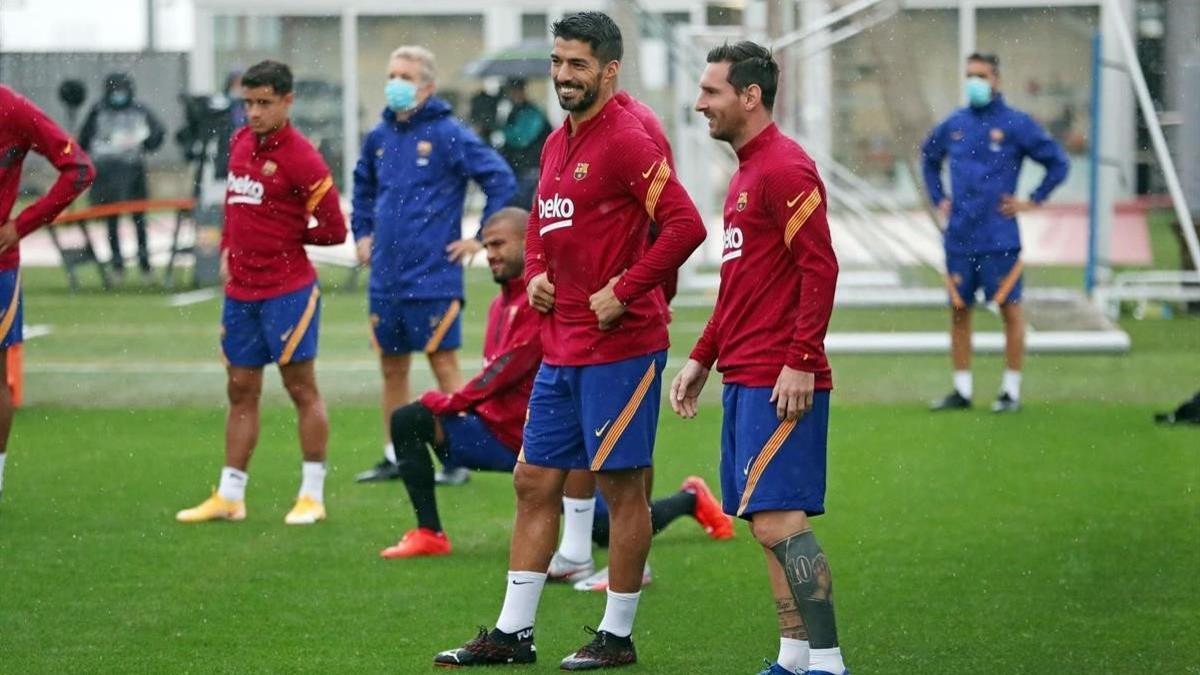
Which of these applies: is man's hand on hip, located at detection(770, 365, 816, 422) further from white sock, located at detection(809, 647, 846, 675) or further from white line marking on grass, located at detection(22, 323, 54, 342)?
white line marking on grass, located at detection(22, 323, 54, 342)

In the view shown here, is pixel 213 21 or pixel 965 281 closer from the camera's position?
pixel 965 281

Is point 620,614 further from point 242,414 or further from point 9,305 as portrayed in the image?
point 9,305

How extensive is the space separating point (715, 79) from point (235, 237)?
143 inches

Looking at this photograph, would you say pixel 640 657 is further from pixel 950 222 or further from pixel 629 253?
pixel 950 222

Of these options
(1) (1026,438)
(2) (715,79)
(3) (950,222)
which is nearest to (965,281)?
(3) (950,222)

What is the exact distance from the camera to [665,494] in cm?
923

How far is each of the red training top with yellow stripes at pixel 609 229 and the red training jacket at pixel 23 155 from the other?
127 inches

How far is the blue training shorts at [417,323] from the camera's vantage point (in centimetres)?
955

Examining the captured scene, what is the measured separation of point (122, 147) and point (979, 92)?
12508 millimetres

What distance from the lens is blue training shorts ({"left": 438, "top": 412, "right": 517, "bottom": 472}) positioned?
7523 millimetres

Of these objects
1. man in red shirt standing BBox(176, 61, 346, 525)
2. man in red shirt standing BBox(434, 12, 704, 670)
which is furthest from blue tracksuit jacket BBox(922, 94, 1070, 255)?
man in red shirt standing BBox(434, 12, 704, 670)

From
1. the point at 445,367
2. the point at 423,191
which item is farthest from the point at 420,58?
the point at 445,367

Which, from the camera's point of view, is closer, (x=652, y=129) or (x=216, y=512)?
(x=652, y=129)

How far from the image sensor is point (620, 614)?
6105mm
